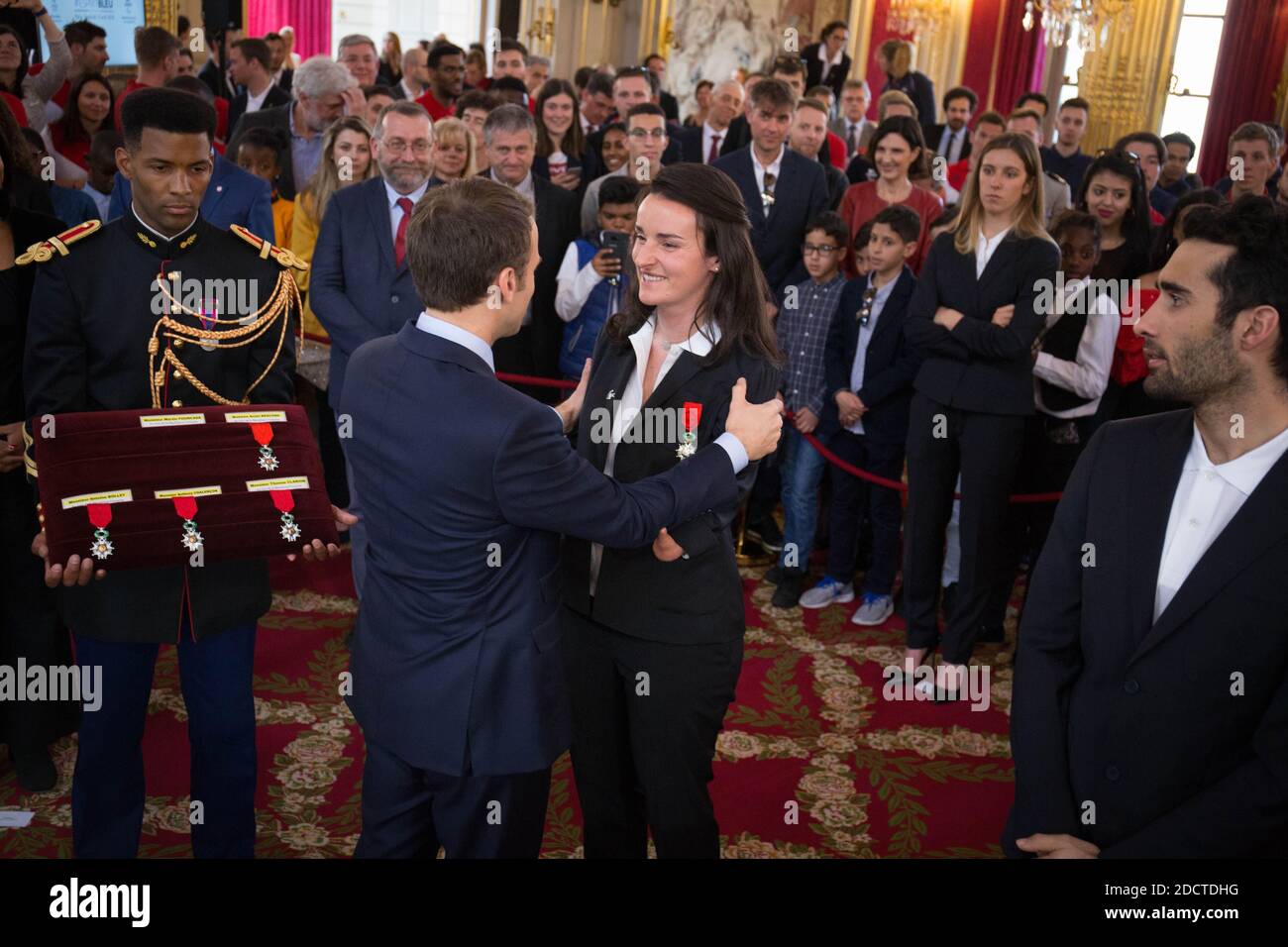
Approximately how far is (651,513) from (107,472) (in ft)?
3.70

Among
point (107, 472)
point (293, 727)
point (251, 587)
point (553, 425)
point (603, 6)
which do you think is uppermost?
point (603, 6)

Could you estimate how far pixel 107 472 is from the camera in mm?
2332

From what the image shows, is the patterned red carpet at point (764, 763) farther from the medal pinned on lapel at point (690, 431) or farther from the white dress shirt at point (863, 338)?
the medal pinned on lapel at point (690, 431)

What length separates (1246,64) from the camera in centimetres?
1287

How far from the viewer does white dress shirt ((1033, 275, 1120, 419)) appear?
13.6 feet

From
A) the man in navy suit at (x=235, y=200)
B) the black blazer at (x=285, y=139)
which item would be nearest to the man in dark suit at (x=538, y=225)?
the man in navy suit at (x=235, y=200)

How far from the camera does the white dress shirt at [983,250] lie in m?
3.98

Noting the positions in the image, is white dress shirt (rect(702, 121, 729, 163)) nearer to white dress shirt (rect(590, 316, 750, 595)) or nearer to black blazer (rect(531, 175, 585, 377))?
black blazer (rect(531, 175, 585, 377))

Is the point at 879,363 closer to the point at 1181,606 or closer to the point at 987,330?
the point at 987,330

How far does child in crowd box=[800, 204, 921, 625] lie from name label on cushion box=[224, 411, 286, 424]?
8.78ft

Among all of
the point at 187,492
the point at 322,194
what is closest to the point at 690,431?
the point at 187,492
